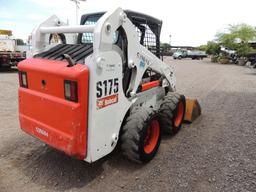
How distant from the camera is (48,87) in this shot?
9.40 feet

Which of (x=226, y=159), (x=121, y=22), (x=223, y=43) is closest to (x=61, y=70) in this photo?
(x=121, y=22)

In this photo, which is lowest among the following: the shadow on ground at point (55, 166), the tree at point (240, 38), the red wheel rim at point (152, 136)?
the shadow on ground at point (55, 166)

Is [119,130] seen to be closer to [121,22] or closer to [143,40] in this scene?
[121,22]

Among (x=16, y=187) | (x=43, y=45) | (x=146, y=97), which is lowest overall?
(x=16, y=187)

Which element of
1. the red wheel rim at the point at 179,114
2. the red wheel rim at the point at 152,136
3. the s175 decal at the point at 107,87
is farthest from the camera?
the red wheel rim at the point at 179,114

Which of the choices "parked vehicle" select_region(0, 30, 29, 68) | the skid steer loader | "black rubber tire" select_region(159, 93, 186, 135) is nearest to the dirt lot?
"black rubber tire" select_region(159, 93, 186, 135)

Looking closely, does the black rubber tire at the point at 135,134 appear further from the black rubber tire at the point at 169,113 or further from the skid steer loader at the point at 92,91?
the black rubber tire at the point at 169,113

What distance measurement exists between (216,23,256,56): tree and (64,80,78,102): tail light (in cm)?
2918

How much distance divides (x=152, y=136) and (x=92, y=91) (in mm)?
1466

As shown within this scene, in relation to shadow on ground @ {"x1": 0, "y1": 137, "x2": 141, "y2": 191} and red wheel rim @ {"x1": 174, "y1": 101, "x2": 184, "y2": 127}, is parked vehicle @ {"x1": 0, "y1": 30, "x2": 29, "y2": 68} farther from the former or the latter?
red wheel rim @ {"x1": 174, "y1": 101, "x2": 184, "y2": 127}

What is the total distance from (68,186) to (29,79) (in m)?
1.44

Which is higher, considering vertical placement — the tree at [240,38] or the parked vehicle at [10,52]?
the tree at [240,38]

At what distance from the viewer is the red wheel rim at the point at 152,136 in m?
3.55

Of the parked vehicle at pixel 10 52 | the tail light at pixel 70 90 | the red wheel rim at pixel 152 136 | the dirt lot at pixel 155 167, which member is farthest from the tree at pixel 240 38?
the tail light at pixel 70 90
